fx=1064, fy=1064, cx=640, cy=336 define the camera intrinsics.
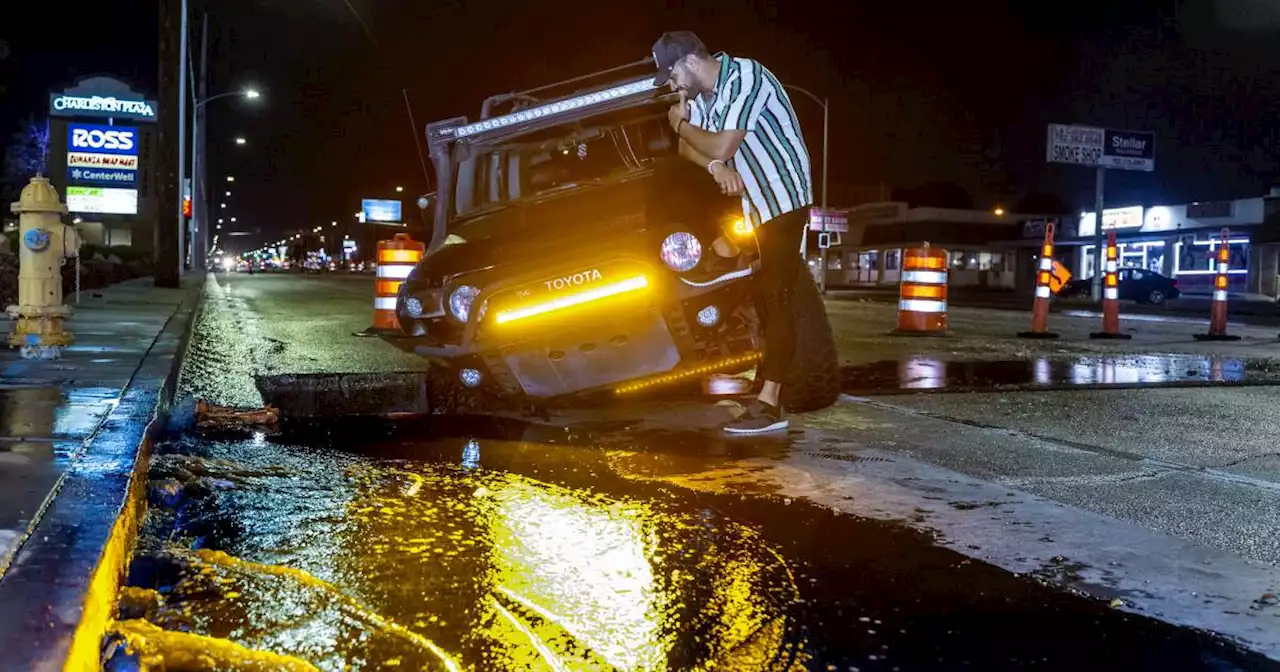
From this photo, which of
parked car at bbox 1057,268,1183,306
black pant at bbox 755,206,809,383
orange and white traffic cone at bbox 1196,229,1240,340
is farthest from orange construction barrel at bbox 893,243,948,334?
parked car at bbox 1057,268,1183,306

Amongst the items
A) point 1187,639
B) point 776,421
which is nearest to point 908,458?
point 776,421

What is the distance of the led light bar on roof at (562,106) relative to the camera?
5.89 metres

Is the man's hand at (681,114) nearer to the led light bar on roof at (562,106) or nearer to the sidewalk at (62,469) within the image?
the led light bar on roof at (562,106)

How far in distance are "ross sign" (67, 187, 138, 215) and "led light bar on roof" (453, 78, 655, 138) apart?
5879 centimetres

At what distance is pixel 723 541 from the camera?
3520mm

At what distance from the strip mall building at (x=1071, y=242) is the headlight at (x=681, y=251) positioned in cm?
2248

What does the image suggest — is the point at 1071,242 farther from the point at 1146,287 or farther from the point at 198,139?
the point at 198,139

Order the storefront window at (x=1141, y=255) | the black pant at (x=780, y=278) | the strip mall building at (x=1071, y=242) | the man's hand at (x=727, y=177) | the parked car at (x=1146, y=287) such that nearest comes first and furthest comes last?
the man's hand at (x=727, y=177) < the black pant at (x=780, y=278) < the parked car at (x=1146, y=287) < the strip mall building at (x=1071, y=242) < the storefront window at (x=1141, y=255)

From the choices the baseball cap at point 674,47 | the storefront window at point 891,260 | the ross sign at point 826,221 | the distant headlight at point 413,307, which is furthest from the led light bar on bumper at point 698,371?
the storefront window at point 891,260

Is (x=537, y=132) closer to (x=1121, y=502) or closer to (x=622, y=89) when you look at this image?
(x=622, y=89)

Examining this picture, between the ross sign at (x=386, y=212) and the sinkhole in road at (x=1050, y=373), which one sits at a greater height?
the ross sign at (x=386, y=212)

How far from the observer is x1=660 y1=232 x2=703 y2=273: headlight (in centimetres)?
510

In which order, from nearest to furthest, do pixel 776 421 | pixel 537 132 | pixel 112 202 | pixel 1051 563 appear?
pixel 1051 563 → pixel 776 421 → pixel 537 132 → pixel 112 202

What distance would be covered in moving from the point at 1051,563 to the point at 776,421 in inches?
85.9
